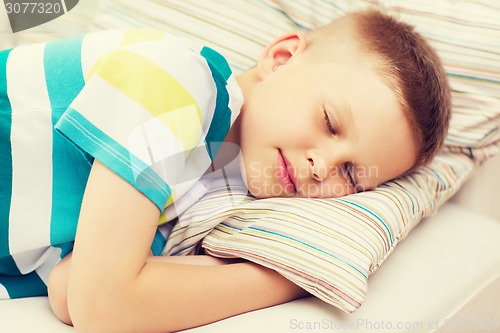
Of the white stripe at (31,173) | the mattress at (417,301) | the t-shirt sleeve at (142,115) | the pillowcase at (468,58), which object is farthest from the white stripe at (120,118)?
the pillowcase at (468,58)

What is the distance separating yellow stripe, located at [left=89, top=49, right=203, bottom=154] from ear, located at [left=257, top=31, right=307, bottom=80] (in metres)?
0.24

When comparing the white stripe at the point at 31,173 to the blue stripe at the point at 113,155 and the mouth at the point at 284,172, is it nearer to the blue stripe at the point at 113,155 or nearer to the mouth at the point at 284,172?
the blue stripe at the point at 113,155

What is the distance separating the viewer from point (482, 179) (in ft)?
3.46

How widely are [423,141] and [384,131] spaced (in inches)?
3.6

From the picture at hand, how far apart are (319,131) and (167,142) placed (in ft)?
0.79

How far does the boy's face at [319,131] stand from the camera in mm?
765

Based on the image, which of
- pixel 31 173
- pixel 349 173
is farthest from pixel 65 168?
pixel 349 173

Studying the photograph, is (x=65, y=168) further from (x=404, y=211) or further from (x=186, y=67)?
(x=404, y=211)

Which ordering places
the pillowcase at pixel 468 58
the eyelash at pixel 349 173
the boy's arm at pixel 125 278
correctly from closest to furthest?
the boy's arm at pixel 125 278 → the eyelash at pixel 349 173 → the pillowcase at pixel 468 58

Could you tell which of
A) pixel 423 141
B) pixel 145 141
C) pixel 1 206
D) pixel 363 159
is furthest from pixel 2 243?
pixel 423 141

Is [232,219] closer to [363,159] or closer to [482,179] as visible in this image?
[363,159]

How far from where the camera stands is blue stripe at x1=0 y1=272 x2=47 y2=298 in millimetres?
Result: 745

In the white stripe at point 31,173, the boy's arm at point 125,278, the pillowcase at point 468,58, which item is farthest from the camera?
the pillowcase at point 468,58

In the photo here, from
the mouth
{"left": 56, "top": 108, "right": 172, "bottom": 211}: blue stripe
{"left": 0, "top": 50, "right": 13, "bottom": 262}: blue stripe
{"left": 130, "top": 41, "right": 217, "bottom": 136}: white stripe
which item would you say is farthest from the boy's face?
{"left": 0, "top": 50, "right": 13, "bottom": 262}: blue stripe
